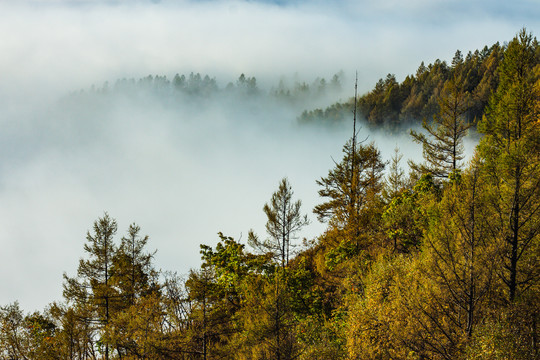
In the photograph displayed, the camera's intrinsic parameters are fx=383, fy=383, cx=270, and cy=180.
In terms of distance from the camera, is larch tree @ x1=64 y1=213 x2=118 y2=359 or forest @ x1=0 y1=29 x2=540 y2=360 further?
larch tree @ x1=64 y1=213 x2=118 y2=359

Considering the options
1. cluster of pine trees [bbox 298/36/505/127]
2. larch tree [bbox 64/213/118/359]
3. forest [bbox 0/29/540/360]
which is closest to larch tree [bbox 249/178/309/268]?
forest [bbox 0/29/540/360]

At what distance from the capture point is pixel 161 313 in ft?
84.7

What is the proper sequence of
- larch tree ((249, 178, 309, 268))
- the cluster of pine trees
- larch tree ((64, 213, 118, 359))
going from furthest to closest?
the cluster of pine trees, larch tree ((64, 213, 118, 359)), larch tree ((249, 178, 309, 268))

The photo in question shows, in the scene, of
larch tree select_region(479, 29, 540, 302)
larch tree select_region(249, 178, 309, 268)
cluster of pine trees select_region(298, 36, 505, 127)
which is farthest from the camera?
cluster of pine trees select_region(298, 36, 505, 127)

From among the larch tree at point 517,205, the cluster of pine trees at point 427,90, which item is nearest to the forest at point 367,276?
the larch tree at point 517,205

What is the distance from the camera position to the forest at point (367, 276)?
13414 millimetres

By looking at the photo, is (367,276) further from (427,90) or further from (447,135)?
(427,90)

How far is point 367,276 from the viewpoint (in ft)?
64.3

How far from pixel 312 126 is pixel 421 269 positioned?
18462 cm

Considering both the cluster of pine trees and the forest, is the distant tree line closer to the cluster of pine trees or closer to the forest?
the cluster of pine trees

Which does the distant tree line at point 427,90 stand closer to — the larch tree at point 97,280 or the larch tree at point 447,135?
the larch tree at point 447,135

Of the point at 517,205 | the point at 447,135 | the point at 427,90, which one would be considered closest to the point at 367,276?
the point at 517,205

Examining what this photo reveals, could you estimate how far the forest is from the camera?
13414 millimetres

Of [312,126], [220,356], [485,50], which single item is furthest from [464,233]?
[312,126]
